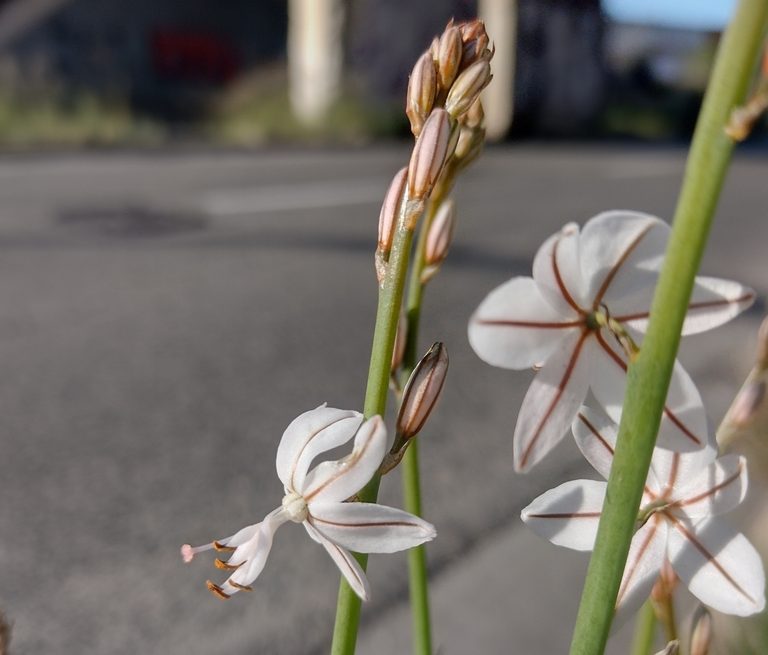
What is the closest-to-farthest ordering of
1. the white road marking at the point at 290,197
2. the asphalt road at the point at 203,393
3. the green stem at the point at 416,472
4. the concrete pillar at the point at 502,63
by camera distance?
the green stem at the point at 416,472, the asphalt road at the point at 203,393, the white road marking at the point at 290,197, the concrete pillar at the point at 502,63

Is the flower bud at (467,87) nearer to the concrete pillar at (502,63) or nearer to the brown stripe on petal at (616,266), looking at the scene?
the brown stripe on petal at (616,266)

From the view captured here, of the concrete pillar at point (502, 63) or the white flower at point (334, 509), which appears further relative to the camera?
the concrete pillar at point (502, 63)

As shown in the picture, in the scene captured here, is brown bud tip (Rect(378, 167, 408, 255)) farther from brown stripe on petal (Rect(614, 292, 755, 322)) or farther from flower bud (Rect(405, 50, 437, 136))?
brown stripe on petal (Rect(614, 292, 755, 322))

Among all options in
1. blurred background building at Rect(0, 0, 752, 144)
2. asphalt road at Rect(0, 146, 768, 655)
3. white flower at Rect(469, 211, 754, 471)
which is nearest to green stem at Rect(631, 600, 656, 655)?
white flower at Rect(469, 211, 754, 471)

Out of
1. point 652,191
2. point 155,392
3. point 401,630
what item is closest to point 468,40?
point 401,630

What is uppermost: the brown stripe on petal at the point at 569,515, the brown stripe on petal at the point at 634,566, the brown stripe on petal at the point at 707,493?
the brown stripe on petal at the point at 707,493

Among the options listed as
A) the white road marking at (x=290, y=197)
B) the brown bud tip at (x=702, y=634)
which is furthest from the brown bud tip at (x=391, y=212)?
the white road marking at (x=290, y=197)

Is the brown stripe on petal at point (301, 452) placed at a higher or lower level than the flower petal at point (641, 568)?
higher
